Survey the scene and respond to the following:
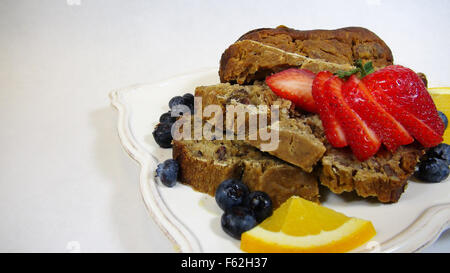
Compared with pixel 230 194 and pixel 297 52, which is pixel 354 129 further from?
pixel 297 52

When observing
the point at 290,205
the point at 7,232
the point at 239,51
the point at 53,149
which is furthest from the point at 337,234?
the point at 53,149

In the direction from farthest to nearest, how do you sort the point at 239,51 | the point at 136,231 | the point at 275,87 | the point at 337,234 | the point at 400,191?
1. the point at 239,51
2. the point at 275,87
3. the point at 136,231
4. the point at 400,191
5. the point at 337,234

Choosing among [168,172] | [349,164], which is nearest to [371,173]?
[349,164]

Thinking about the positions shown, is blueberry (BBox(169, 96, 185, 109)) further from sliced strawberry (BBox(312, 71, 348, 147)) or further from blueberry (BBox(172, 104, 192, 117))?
sliced strawberry (BBox(312, 71, 348, 147))

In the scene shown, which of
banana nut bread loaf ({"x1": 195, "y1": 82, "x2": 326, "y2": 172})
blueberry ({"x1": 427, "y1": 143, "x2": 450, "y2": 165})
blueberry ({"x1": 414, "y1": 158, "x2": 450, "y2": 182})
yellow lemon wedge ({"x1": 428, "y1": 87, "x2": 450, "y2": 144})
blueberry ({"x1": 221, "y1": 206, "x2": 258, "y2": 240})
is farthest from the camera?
yellow lemon wedge ({"x1": 428, "y1": 87, "x2": 450, "y2": 144})

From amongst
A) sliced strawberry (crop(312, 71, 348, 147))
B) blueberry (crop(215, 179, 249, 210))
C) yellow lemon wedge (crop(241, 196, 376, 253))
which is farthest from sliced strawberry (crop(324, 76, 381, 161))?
blueberry (crop(215, 179, 249, 210))

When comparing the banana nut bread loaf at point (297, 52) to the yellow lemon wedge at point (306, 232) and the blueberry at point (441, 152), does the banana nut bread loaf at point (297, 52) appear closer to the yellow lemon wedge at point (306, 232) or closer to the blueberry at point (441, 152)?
the blueberry at point (441, 152)

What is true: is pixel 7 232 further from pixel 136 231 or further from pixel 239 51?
pixel 239 51
